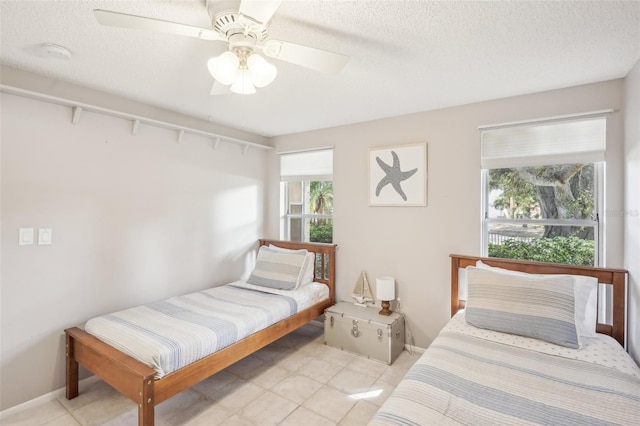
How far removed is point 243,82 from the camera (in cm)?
151

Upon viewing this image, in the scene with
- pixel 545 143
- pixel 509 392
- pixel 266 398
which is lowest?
pixel 266 398

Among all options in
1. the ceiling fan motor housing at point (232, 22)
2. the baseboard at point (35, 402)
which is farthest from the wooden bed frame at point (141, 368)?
the ceiling fan motor housing at point (232, 22)

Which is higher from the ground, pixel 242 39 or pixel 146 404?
pixel 242 39

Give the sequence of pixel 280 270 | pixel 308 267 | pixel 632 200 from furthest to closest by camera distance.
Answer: pixel 308 267, pixel 280 270, pixel 632 200

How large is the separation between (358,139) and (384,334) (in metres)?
1.99

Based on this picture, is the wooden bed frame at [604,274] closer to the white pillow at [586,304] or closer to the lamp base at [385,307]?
the white pillow at [586,304]

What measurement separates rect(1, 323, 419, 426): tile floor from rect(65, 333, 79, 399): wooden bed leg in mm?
59

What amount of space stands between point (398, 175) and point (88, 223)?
109 inches

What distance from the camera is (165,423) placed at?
79.8 inches

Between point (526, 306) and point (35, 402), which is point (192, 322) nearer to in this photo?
point (35, 402)

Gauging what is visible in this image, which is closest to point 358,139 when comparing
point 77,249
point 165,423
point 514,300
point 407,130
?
point 407,130

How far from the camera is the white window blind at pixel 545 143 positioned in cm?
229

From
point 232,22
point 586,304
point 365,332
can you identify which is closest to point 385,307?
point 365,332

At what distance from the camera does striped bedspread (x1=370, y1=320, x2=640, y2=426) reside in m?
1.24
